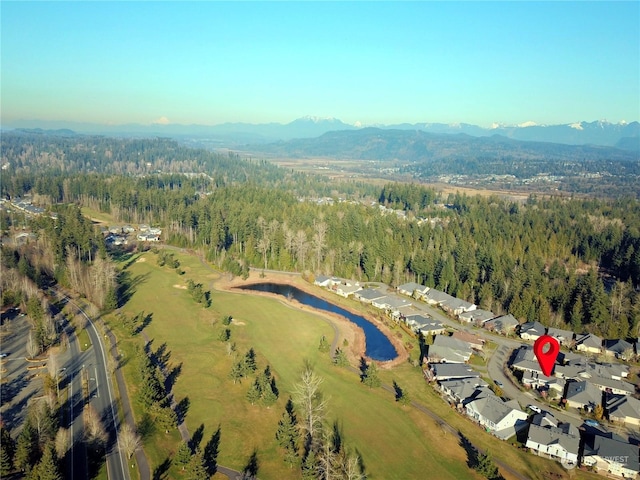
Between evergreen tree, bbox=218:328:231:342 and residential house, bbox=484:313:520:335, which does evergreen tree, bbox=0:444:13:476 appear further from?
residential house, bbox=484:313:520:335

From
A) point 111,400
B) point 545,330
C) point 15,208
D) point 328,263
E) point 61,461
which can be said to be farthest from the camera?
point 15,208

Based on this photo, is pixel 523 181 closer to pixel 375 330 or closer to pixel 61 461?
pixel 375 330

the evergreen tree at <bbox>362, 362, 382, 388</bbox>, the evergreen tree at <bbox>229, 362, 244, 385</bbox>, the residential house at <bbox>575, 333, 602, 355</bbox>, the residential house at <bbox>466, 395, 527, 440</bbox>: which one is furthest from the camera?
the residential house at <bbox>575, 333, 602, 355</bbox>

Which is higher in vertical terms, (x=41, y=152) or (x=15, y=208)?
(x=41, y=152)

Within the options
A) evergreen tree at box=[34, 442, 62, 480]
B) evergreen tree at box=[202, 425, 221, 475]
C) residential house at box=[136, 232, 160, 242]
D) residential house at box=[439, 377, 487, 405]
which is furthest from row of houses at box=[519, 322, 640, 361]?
residential house at box=[136, 232, 160, 242]

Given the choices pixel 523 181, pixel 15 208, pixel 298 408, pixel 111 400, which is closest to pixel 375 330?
pixel 298 408

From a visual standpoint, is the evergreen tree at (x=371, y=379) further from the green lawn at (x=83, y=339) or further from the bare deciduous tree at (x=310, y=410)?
the green lawn at (x=83, y=339)

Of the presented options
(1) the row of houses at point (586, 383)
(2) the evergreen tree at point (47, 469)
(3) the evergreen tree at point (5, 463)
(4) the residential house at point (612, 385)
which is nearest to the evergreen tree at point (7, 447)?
(3) the evergreen tree at point (5, 463)
